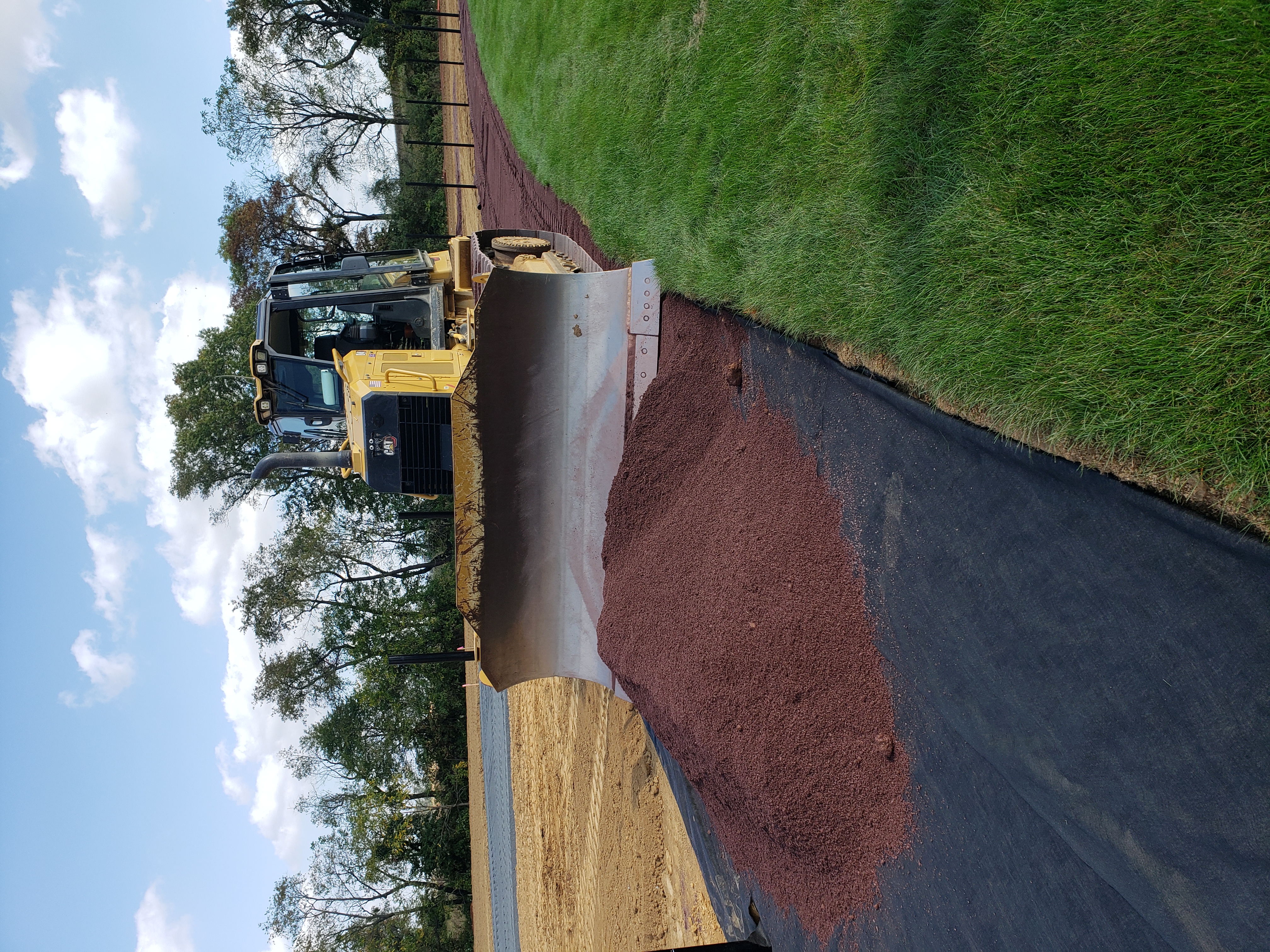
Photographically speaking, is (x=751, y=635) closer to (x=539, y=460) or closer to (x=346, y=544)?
(x=539, y=460)

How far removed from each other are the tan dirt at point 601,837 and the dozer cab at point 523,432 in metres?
1.09

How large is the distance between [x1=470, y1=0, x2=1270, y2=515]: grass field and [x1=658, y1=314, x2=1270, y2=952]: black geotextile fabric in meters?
0.23

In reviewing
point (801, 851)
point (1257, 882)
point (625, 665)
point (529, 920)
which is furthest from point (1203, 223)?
point (529, 920)

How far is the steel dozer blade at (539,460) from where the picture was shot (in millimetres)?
6059

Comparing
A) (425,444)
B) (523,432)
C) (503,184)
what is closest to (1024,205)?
(523,432)

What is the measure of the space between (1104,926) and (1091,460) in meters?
1.51

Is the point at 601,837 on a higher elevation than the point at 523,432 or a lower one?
lower

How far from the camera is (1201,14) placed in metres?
2.26

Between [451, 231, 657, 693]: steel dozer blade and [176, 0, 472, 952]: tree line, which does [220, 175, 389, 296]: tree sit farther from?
[451, 231, 657, 693]: steel dozer blade

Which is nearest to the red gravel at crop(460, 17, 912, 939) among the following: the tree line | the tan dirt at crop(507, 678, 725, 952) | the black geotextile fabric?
the black geotextile fabric

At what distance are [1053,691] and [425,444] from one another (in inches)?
235

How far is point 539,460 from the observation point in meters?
6.47

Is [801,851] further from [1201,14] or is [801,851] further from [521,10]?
[521,10]

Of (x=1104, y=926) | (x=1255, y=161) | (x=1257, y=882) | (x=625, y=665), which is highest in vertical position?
(x=1255, y=161)
